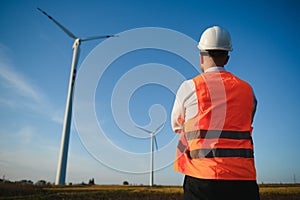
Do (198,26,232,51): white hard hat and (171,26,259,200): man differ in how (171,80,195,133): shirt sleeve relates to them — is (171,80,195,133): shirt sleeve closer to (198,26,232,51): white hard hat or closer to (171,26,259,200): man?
(171,26,259,200): man

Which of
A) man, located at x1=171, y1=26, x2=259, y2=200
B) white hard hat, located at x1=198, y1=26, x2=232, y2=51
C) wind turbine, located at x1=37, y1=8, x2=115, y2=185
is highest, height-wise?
wind turbine, located at x1=37, y1=8, x2=115, y2=185

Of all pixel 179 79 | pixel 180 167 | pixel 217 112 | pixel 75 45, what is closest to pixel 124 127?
pixel 179 79

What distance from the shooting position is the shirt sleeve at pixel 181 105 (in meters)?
3.81

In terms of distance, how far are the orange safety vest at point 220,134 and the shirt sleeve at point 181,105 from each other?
0.38 feet

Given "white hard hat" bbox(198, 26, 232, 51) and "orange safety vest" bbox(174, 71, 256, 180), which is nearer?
"orange safety vest" bbox(174, 71, 256, 180)

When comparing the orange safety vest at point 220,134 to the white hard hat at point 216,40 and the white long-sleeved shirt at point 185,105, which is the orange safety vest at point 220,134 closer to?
the white long-sleeved shirt at point 185,105

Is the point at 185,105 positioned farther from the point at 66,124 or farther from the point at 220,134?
the point at 66,124

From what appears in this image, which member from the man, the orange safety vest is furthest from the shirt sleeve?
the orange safety vest

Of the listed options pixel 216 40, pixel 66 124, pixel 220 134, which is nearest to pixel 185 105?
pixel 220 134

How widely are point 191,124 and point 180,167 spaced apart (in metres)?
0.65

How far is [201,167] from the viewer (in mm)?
3551

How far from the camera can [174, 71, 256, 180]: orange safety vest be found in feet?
11.5

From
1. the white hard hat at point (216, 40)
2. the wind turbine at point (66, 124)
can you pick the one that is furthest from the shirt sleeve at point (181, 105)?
the wind turbine at point (66, 124)

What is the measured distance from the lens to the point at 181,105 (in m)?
3.89
